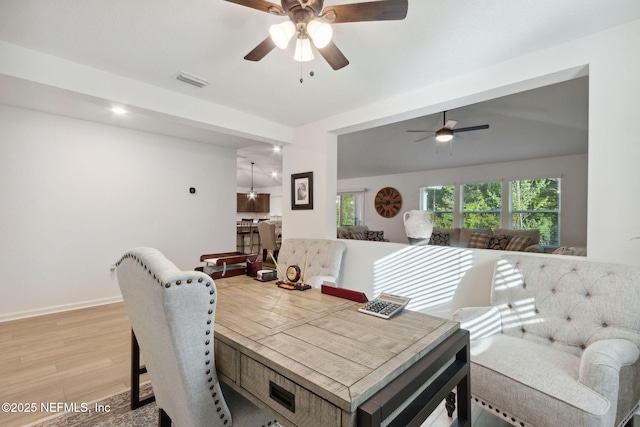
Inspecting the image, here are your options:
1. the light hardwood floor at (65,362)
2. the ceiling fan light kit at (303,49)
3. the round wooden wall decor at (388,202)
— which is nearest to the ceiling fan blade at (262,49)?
the ceiling fan light kit at (303,49)

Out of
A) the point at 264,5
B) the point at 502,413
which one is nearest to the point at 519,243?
the point at 502,413

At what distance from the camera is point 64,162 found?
3.59m

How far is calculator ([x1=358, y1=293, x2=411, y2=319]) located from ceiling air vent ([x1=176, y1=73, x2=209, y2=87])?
231 centimetres

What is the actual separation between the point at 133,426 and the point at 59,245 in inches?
118

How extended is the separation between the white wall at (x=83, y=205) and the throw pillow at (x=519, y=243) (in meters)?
5.25

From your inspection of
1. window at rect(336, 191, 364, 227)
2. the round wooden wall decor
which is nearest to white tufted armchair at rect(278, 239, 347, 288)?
the round wooden wall decor

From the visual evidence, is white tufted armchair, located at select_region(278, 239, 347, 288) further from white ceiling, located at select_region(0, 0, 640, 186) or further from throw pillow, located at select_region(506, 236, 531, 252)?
throw pillow, located at select_region(506, 236, 531, 252)

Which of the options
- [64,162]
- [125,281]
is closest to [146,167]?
[64,162]

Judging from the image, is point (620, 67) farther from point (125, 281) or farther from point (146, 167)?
point (146, 167)

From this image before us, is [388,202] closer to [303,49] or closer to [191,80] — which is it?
[191,80]

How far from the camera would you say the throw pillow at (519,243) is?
481cm

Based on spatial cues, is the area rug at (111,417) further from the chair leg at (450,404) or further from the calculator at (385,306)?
the chair leg at (450,404)

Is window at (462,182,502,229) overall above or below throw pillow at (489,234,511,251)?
above

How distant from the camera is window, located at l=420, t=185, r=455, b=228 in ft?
22.1
